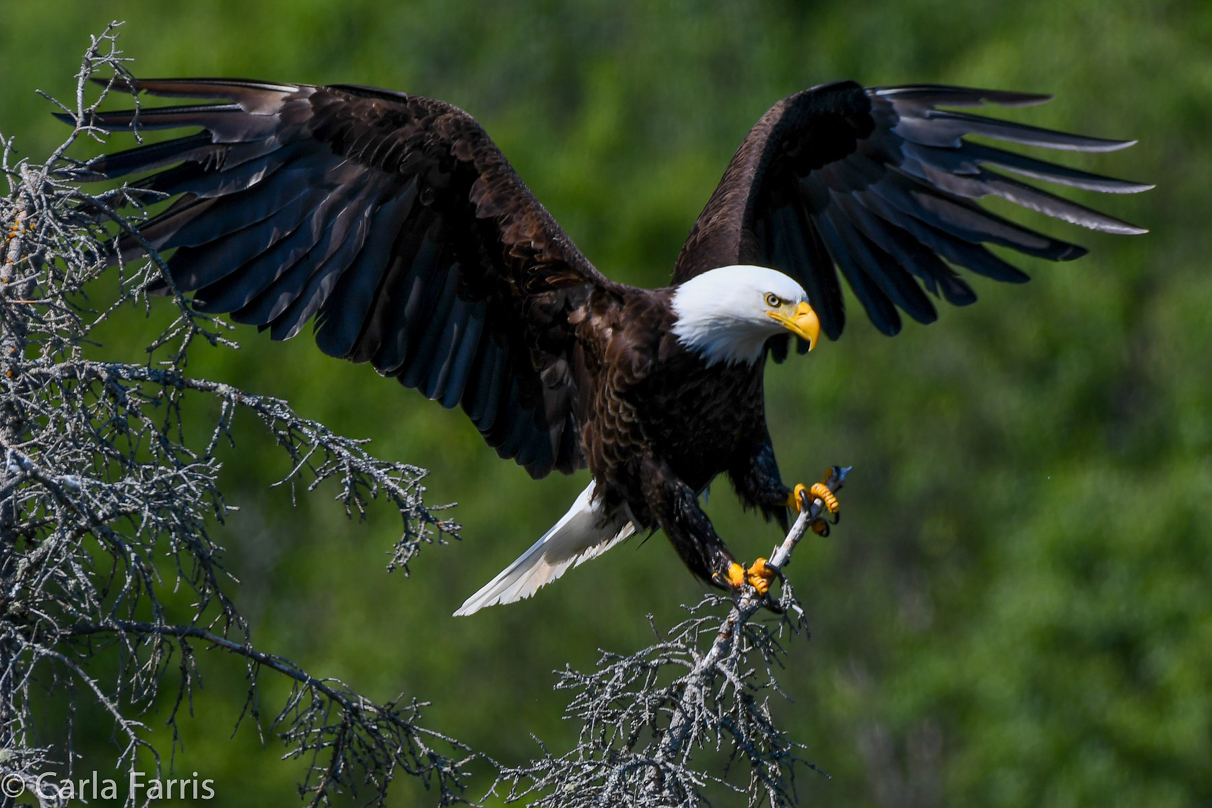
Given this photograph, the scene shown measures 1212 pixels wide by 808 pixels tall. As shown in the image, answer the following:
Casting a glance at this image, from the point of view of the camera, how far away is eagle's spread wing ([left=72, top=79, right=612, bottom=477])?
4910 mm

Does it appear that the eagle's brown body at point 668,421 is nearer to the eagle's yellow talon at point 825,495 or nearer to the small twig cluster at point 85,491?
the eagle's yellow talon at point 825,495

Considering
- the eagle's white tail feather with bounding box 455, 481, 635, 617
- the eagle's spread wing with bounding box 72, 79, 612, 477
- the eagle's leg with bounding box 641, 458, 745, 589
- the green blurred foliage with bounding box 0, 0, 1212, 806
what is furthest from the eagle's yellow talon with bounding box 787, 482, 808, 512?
the green blurred foliage with bounding box 0, 0, 1212, 806

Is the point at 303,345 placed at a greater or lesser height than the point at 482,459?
greater

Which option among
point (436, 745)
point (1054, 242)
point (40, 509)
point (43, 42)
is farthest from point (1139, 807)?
point (43, 42)

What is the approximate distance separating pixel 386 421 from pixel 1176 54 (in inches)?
406

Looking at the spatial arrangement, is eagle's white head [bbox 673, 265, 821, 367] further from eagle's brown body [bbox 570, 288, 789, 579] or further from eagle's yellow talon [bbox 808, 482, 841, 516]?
eagle's yellow talon [bbox 808, 482, 841, 516]

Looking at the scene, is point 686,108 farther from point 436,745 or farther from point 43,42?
point 436,745

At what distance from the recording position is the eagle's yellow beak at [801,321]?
467 cm

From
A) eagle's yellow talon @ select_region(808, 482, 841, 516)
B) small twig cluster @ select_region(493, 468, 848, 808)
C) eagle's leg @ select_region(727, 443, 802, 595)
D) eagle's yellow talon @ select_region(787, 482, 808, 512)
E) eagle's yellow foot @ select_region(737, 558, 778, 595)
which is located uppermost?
eagle's leg @ select_region(727, 443, 802, 595)

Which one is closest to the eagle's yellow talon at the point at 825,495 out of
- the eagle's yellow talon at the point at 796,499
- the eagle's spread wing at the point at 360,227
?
the eagle's yellow talon at the point at 796,499

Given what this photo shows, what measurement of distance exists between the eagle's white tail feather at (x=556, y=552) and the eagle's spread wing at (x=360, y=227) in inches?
17.7

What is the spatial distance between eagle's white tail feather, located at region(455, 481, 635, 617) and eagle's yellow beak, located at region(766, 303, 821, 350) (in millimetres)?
1072

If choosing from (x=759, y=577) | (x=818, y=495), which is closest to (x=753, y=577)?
(x=759, y=577)

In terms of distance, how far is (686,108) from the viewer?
2328 cm
